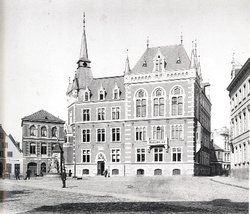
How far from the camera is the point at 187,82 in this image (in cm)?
4259

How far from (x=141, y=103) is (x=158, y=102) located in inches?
74.0

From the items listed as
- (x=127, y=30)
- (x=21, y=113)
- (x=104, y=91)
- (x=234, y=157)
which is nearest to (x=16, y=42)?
(x=21, y=113)

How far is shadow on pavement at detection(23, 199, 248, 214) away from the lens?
14.5m

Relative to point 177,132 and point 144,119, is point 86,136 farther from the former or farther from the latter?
point 177,132

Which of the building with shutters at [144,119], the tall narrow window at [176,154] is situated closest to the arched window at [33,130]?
the building with shutters at [144,119]

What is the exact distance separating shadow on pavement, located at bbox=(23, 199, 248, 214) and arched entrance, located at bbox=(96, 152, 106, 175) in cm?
2931

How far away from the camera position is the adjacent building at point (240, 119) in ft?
92.8

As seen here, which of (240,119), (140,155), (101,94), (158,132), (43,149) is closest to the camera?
(240,119)

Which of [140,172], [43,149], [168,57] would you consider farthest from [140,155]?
[43,149]

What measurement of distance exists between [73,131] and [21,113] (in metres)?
28.7

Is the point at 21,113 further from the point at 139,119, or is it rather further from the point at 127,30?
the point at 139,119

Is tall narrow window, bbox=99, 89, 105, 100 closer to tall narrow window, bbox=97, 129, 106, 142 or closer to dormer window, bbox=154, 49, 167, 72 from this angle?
tall narrow window, bbox=97, 129, 106, 142

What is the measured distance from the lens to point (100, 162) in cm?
4625

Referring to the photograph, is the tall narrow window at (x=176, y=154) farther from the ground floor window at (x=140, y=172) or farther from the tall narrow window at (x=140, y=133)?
the ground floor window at (x=140, y=172)
